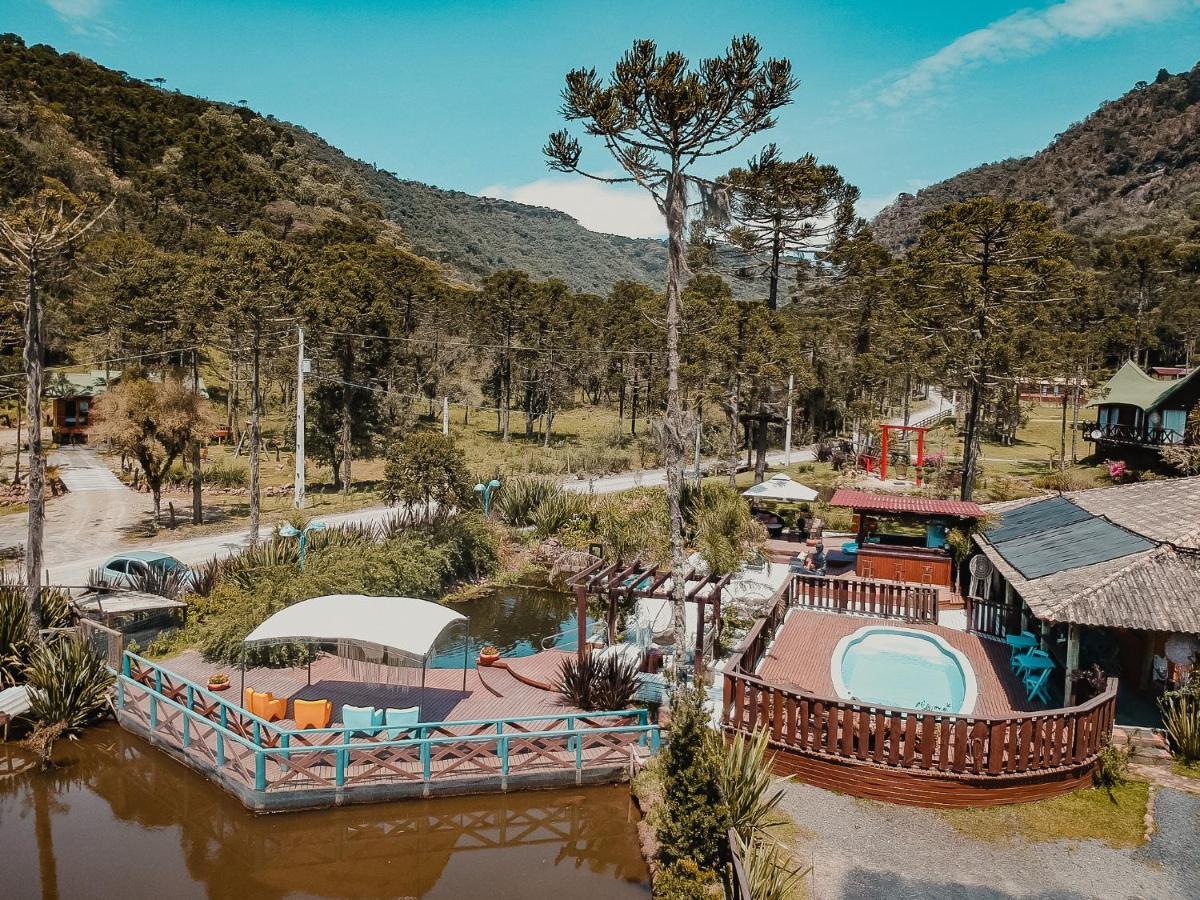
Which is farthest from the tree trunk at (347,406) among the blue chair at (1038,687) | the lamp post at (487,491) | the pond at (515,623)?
the blue chair at (1038,687)

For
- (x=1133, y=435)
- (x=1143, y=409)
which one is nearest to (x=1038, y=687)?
(x=1143, y=409)

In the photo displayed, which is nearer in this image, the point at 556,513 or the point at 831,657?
the point at 831,657

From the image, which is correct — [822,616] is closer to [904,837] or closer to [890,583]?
[890,583]

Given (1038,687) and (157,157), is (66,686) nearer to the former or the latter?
(1038,687)

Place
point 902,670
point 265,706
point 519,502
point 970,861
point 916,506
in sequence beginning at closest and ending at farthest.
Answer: point 970,861
point 265,706
point 902,670
point 916,506
point 519,502

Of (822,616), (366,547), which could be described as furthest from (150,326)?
(822,616)
